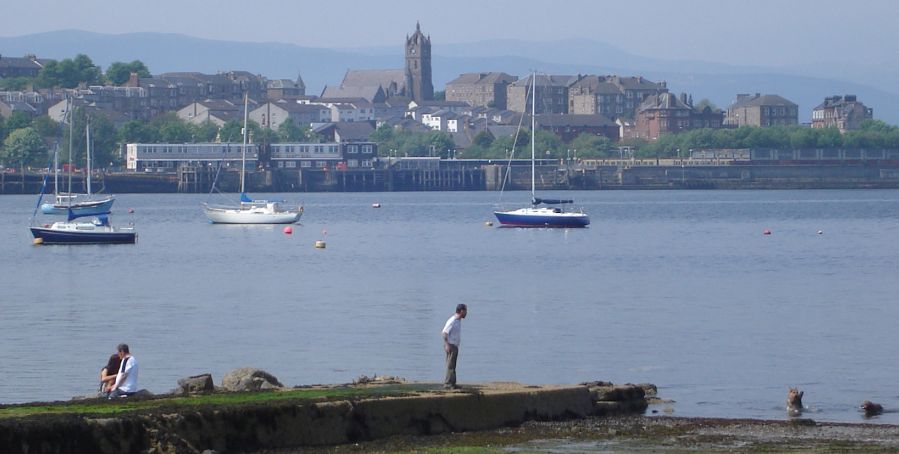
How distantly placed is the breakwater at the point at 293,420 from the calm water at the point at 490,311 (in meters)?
4.06

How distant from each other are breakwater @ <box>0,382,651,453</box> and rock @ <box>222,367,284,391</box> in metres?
2.16

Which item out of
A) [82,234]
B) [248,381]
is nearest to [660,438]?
[248,381]

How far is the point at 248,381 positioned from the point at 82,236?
2506 inches

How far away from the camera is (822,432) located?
26.1m

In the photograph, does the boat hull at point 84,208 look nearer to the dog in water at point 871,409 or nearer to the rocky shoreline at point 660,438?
the dog in water at point 871,409

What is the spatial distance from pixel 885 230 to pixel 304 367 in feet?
260

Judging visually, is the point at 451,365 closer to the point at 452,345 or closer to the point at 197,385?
the point at 452,345

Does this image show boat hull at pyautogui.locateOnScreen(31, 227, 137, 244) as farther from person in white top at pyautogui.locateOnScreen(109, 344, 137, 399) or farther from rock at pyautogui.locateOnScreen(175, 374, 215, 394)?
person in white top at pyautogui.locateOnScreen(109, 344, 137, 399)

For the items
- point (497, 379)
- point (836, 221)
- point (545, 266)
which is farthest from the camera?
point (836, 221)

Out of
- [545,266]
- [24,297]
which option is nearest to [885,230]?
[545,266]

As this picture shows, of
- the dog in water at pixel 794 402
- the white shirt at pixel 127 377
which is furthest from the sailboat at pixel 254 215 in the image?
the white shirt at pixel 127 377

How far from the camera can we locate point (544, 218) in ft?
352

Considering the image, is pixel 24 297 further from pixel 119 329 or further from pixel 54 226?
pixel 54 226

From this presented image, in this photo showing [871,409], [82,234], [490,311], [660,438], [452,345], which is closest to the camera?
[660,438]
